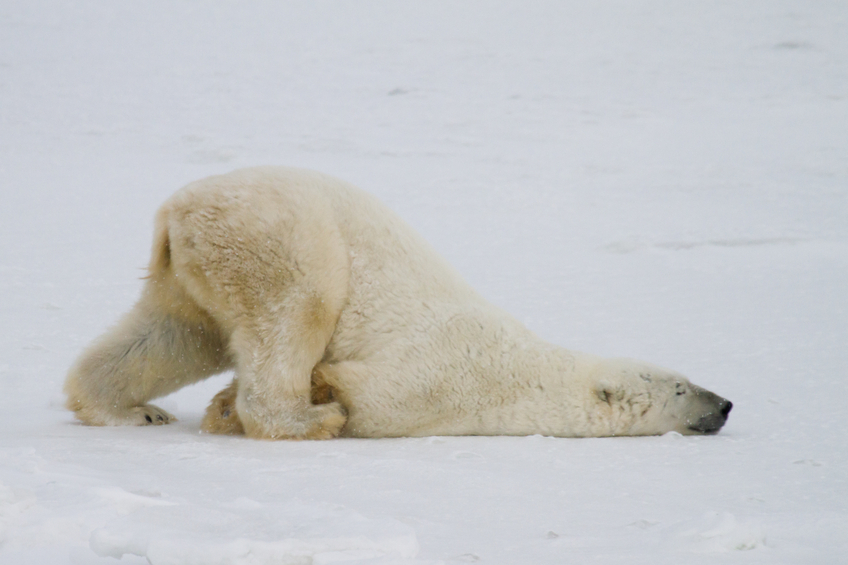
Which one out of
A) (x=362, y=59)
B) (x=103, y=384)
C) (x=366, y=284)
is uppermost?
(x=362, y=59)

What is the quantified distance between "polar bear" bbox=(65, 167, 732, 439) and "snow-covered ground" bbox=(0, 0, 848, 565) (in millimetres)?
182

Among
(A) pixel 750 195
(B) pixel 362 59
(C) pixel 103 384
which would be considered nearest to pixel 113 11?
(B) pixel 362 59

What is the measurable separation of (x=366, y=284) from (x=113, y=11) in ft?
54.9

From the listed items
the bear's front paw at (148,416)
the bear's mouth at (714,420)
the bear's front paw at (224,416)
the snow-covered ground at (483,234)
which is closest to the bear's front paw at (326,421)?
the snow-covered ground at (483,234)

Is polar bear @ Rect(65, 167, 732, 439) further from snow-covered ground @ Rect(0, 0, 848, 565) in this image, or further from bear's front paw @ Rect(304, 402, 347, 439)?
snow-covered ground @ Rect(0, 0, 848, 565)

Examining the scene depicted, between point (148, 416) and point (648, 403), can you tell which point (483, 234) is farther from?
point (148, 416)

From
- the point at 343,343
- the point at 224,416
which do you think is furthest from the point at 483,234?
the point at 224,416

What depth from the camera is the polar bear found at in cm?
357

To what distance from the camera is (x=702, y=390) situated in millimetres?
3611

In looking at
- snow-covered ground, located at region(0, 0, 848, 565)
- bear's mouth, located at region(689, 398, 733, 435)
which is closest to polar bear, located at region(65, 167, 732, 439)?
bear's mouth, located at region(689, 398, 733, 435)

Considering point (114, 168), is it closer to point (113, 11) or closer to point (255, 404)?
point (255, 404)

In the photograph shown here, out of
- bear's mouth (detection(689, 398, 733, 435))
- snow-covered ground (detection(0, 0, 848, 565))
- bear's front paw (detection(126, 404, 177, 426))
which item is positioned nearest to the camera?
snow-covered ground (detection(0, 0, 848, 565))

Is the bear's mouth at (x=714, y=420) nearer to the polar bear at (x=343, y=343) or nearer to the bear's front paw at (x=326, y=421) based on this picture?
the polar bear at (x=343, y=343)

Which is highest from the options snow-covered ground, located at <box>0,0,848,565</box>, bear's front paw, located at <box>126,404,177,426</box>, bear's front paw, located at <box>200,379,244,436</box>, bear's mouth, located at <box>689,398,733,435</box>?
snow-covered ground, located at <box>0,0,848,565</box>
